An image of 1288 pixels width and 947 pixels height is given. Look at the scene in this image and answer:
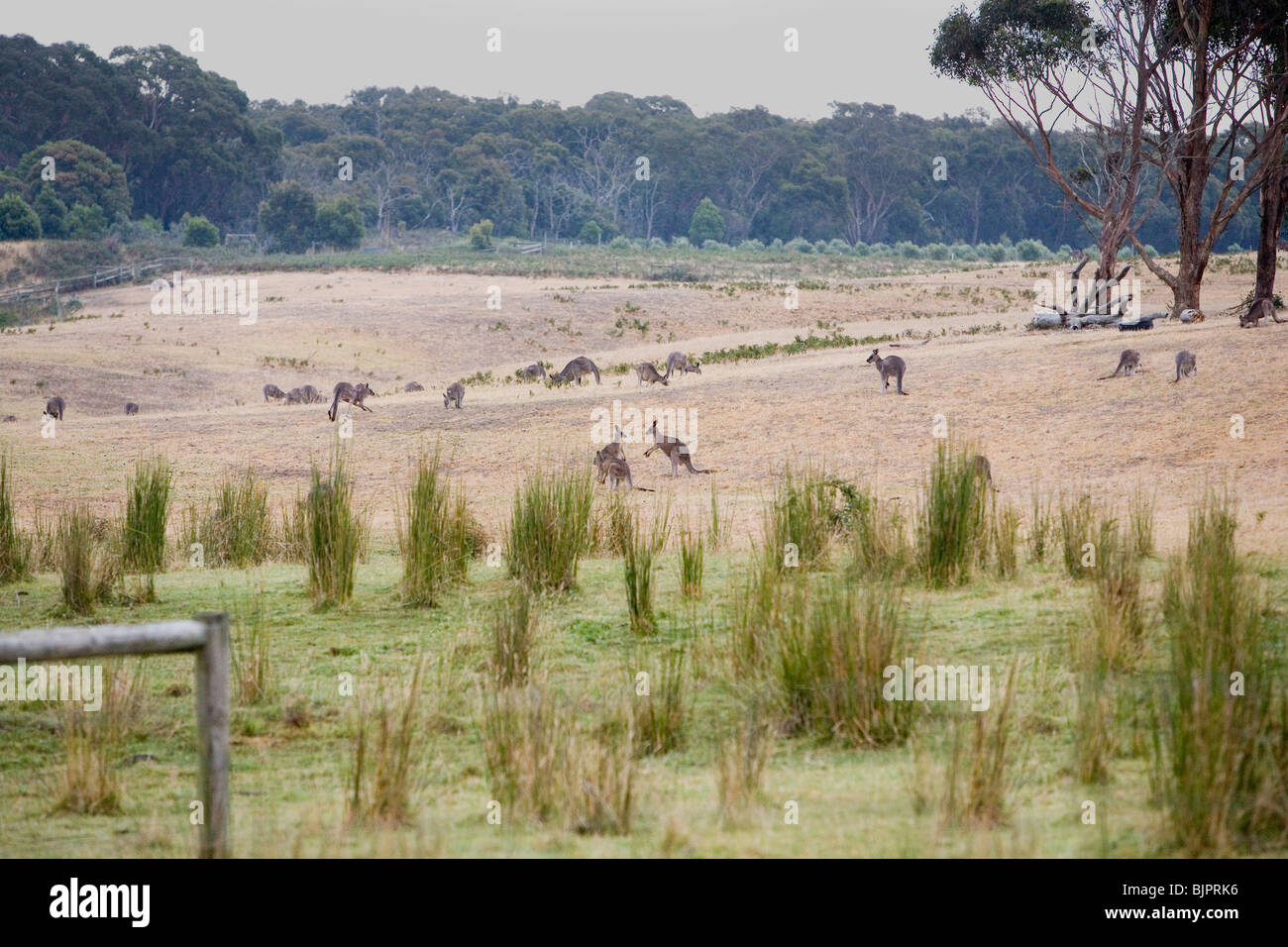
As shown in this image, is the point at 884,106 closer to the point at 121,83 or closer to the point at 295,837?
the point at 121,83

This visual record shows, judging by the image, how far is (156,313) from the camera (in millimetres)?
34469

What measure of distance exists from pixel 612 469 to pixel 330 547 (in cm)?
499

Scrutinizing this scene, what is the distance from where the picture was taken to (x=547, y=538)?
8.12 m

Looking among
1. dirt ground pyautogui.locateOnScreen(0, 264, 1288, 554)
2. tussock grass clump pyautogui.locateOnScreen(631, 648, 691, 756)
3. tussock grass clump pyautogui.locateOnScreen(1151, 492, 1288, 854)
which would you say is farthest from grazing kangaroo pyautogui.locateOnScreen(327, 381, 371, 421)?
tussock grass clump pyautogui.locateOnScreen(1151, 492, 1288, 854)

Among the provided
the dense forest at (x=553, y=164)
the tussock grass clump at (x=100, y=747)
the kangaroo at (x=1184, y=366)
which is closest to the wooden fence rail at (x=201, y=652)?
the tussock grass clump at (x=100, y=747)

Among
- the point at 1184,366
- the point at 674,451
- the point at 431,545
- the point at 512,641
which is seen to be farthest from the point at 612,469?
the point at 1184,366

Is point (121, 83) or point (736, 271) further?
point (121, 83)

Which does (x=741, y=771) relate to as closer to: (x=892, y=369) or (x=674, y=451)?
(x=674, y=451)

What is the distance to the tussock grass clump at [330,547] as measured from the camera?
793 cm

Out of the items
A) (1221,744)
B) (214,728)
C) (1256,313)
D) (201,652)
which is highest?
(1256,313)

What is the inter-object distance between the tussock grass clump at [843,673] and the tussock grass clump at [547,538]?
2683 mm

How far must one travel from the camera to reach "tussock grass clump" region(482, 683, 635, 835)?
415 cm
